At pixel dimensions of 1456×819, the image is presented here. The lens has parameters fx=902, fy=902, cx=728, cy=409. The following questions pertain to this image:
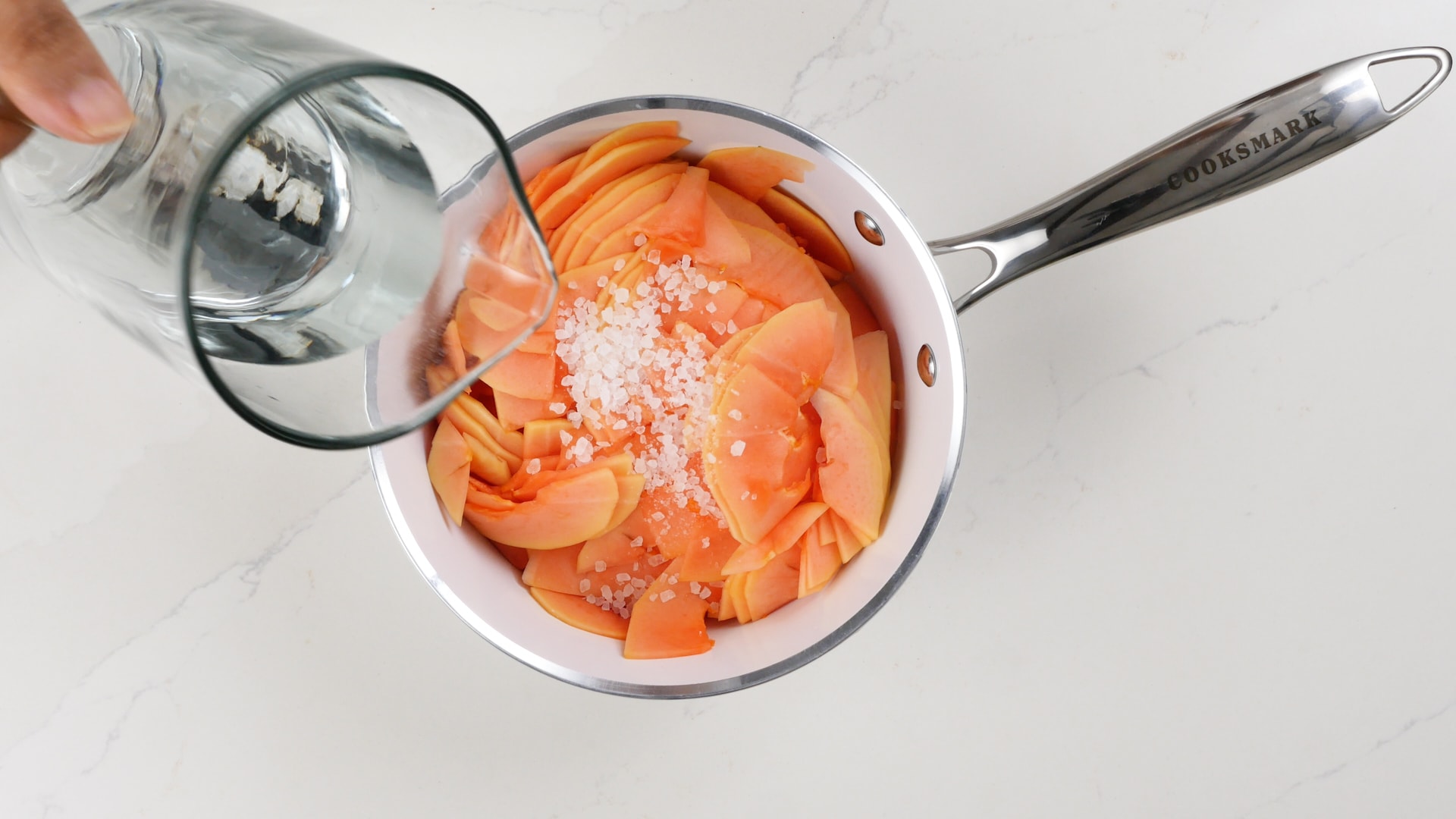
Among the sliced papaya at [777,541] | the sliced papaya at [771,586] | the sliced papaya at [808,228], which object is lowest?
the sliced papaya at [771,586]

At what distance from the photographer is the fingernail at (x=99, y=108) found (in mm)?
501

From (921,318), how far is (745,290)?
0.52ft

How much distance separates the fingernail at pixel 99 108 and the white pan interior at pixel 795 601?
28cm

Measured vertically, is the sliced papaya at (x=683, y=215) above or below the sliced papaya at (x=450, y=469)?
above

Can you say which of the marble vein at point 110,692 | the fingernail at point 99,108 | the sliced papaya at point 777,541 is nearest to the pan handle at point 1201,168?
the sliced papaya at point 777,541

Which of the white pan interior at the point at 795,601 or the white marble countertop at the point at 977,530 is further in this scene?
the white marble countertop at the point at 977,530

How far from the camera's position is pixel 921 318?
788mm

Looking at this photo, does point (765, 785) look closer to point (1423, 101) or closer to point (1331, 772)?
point (1331, 772)

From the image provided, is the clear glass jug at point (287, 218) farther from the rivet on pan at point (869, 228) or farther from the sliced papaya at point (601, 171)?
the rivet on pan at point (869, 228)

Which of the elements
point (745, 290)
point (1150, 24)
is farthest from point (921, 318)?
point (1150, 24)

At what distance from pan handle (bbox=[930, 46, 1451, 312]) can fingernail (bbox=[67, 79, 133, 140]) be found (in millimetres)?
591

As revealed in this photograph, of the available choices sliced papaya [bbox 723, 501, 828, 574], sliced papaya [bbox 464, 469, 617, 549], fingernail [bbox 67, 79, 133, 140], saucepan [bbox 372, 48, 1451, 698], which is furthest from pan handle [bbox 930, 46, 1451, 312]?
fingernail [bbox 67, 79, 133, 140]

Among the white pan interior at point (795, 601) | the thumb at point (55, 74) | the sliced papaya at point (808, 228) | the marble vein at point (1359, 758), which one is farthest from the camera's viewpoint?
the marble vein at point (1359, 758)

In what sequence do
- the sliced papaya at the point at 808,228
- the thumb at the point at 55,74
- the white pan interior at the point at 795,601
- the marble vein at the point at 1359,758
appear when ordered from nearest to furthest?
the thumb at the point at 55,74, the white pan interior at the point at 795,601, the sliced papaya at the point at 808,228, the marble vein at the point at 1359,758
